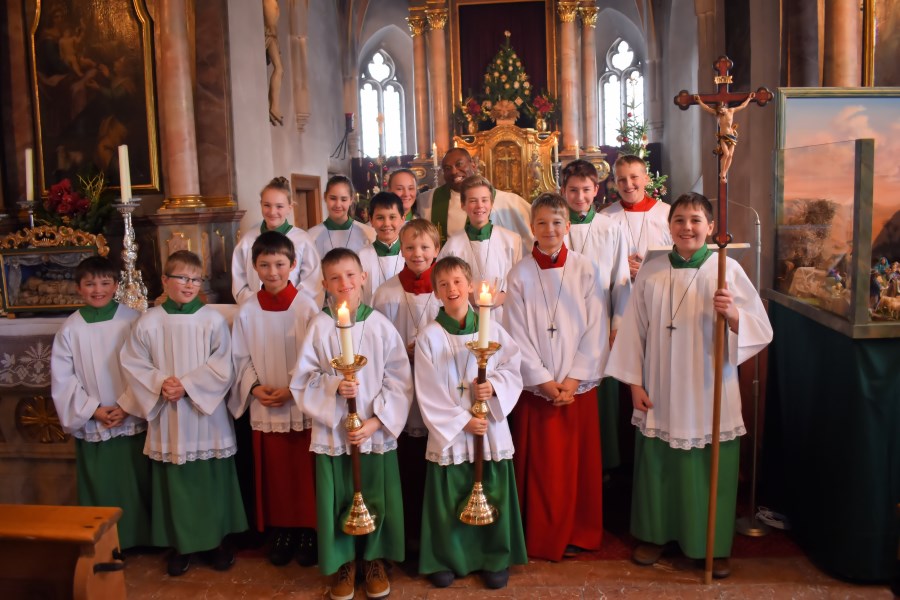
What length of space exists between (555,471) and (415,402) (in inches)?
30.7

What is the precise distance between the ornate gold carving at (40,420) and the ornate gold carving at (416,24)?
560 inches

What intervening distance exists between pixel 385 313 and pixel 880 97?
310cm

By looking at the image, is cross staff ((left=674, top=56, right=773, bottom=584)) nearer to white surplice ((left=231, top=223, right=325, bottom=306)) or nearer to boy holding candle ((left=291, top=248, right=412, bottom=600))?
boy holding candle ((left=291, top=248, right=412, bottom=600))

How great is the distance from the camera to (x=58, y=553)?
8.48ft

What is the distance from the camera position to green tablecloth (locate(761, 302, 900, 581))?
360cm

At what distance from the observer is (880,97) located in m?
4.63

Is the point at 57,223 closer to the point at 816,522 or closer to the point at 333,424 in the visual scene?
the point at 333,424

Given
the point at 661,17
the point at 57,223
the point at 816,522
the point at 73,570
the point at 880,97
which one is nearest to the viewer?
the point at 73,570

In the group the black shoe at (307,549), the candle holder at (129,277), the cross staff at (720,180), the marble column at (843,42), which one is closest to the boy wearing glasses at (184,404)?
the black shoe at (307,549)

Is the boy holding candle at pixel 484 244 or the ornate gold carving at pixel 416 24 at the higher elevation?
the ornate gold carving at pixel 416 24

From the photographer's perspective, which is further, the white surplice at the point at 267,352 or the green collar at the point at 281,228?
the green collar at the point at 281,228

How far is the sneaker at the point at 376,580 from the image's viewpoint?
3.70 m

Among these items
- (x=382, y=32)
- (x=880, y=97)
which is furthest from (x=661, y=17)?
(x=880, y=97)

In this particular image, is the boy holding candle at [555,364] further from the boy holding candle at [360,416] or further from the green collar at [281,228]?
the green collar at [281,228]
